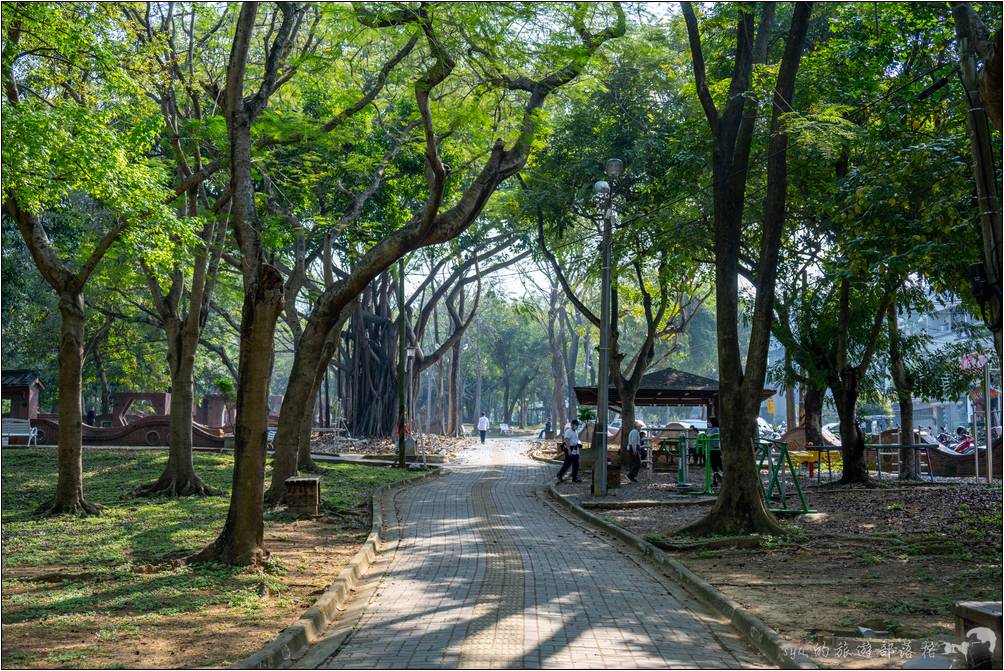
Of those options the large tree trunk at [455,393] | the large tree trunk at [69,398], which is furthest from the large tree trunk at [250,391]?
the large tree trunk at [455,393]

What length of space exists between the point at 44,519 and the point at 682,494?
11695 mm

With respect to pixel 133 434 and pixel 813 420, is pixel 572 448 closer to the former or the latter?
pixel 813 420

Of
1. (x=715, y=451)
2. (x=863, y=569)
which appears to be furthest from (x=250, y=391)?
(x=715, y=451)

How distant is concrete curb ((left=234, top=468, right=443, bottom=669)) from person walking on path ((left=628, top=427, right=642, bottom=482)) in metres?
12.0

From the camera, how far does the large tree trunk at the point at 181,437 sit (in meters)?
17.8

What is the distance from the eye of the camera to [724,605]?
26.9 feet

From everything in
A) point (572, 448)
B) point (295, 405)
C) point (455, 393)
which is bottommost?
point (572, 448)

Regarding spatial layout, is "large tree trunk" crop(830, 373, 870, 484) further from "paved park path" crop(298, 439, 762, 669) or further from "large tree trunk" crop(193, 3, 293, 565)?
"large tree trunk" crop(193, 3, 293, 565)

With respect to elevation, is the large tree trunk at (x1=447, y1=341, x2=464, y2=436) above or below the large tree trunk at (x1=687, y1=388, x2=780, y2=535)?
above

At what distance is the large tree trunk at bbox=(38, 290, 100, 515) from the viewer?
1409 centimetres

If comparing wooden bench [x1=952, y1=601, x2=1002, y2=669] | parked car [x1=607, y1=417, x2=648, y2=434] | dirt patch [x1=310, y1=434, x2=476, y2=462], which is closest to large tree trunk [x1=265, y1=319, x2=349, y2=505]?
wooden bench [x1=952, y1=601, x2=1002, y2=669]

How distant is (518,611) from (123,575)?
13.3 feet

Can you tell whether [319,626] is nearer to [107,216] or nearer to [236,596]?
[236,596]

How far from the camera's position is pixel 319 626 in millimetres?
7406
